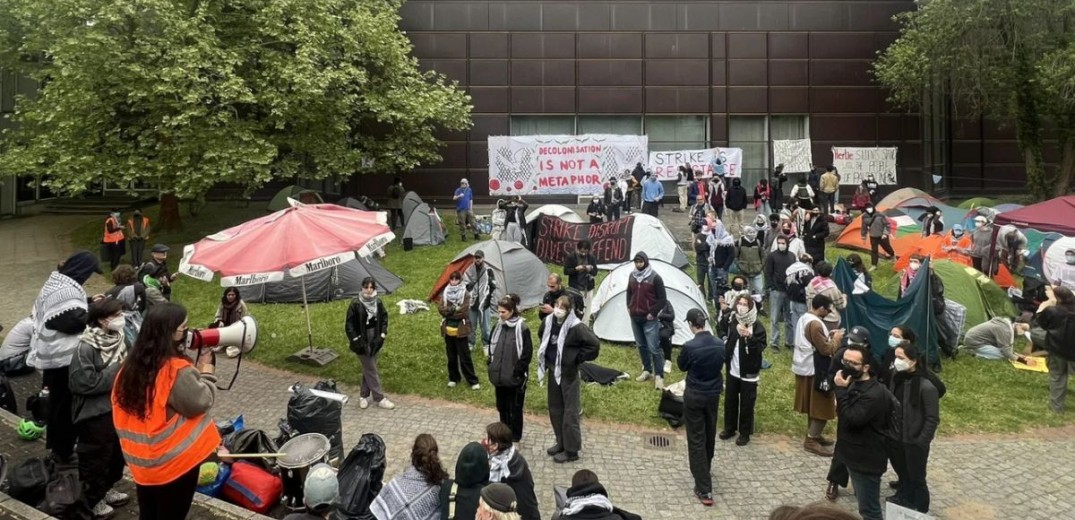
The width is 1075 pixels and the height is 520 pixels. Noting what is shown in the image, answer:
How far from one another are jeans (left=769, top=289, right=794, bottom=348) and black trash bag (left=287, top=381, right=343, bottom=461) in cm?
753

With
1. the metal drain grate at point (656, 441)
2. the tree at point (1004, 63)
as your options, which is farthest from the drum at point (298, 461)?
the tree at point (1004, 63)

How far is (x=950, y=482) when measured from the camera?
24.4ft

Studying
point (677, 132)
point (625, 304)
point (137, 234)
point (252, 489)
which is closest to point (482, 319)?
point (625, 304)

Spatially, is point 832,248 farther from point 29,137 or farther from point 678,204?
point 29,137

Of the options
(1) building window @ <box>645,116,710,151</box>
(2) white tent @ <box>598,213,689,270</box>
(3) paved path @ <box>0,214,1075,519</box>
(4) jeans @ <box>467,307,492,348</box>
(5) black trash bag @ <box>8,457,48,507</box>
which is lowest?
(3) paved path @ <box>0,214,1075,519</box>

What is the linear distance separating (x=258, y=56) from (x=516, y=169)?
963cm

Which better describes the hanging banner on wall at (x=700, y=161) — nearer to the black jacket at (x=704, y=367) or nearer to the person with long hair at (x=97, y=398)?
the black jacket at (x=704, y=367)

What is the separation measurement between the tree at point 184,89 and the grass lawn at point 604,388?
3590 mm

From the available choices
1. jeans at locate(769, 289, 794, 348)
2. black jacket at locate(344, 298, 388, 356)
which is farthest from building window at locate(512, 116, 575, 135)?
black jacket at locate(344, 298, 388, 356)

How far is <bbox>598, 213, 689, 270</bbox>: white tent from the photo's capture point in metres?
15.8

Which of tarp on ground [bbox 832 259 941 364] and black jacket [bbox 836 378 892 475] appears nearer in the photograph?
black jacket [bbox 836 378 892 475]

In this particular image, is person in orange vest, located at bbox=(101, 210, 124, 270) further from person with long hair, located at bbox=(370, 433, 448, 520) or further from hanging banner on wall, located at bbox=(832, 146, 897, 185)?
hanging banner on wall, located at bbox=(832, 146, 897, 185)

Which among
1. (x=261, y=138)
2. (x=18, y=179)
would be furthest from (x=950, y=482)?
(x=18, y=179)

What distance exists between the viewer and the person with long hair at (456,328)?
9.54 m
